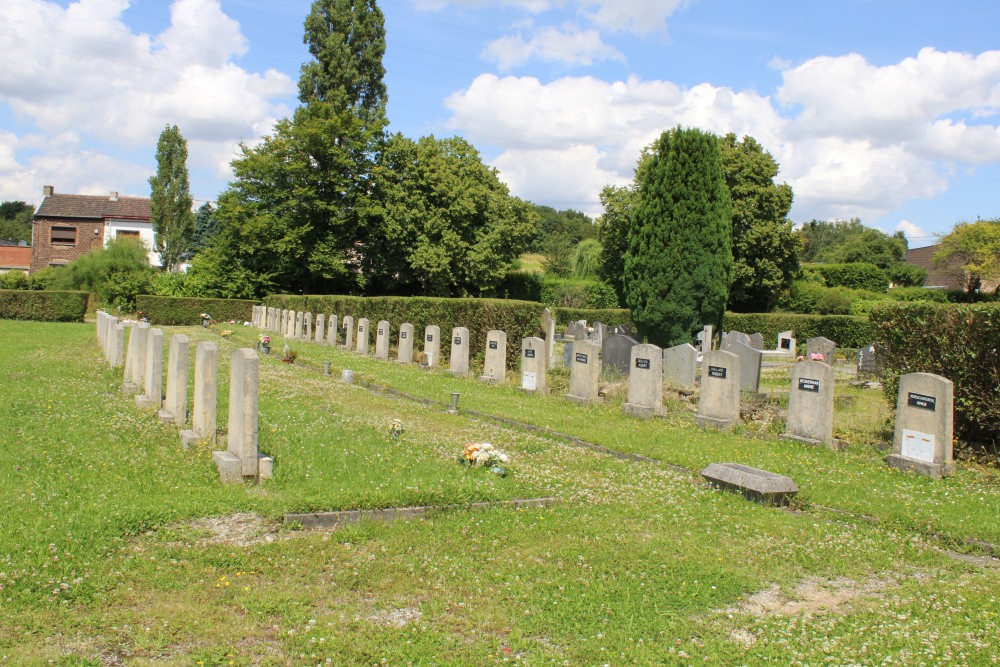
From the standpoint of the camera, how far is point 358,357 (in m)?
23.0

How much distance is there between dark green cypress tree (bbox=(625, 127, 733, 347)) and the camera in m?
26.7

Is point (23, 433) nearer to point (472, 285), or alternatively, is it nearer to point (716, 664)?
point (716, 664)

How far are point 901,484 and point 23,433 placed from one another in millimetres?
10049

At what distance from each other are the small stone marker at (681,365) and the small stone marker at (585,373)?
3.28m

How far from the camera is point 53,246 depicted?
6806 centimetres

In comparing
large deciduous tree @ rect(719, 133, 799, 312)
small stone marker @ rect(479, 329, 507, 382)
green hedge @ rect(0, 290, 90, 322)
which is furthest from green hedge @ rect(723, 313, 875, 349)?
green hedge @ rect(0, 290, 90, 322)

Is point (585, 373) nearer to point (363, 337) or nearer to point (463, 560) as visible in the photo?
point (463, 560)

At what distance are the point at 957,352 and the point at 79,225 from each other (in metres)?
73.8

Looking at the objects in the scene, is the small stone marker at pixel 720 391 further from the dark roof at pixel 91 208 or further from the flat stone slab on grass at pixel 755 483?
the dark roof at pixel 91 208

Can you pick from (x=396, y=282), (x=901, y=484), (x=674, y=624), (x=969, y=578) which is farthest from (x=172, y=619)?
(x=396, y=282)

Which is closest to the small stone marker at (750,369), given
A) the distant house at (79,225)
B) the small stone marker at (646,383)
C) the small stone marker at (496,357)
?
the small stone marker at (646,383)

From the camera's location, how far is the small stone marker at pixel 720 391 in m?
12.4

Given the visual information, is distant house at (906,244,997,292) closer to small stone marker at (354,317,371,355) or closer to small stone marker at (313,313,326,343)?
small stone marker at (313,313,326,343)

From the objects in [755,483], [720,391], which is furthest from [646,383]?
[755,483]
